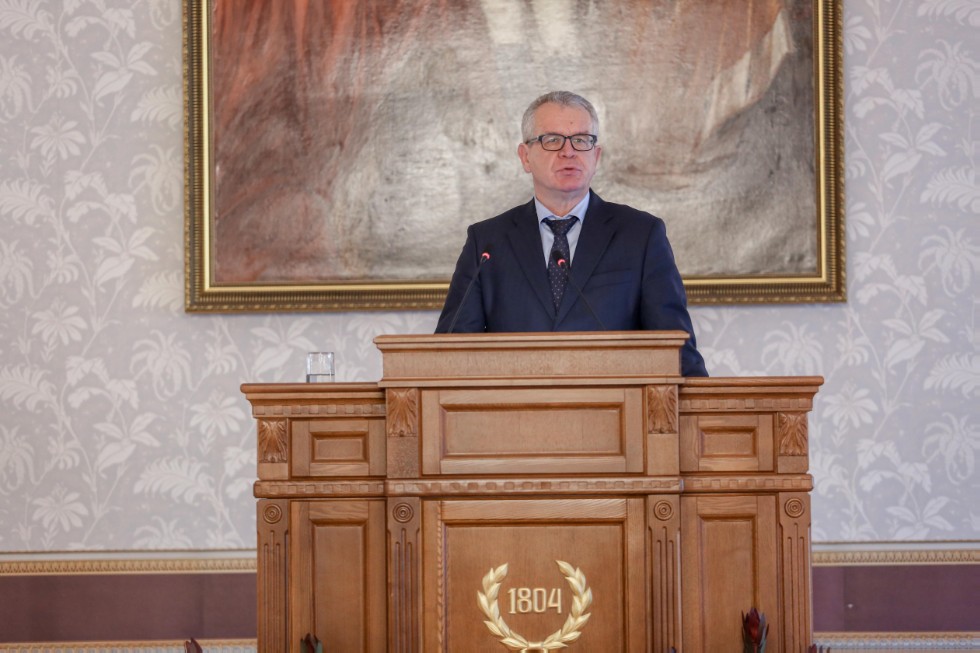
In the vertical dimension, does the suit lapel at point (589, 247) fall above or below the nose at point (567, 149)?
below

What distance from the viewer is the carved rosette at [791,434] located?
7.79 ft

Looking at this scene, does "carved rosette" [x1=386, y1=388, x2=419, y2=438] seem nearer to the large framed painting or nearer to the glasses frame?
the glasses frame

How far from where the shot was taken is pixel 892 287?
4.21 m

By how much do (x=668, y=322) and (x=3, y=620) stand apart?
2.93 meters

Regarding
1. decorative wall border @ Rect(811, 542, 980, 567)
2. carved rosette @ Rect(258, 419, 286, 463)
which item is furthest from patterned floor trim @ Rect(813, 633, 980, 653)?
carved rosette @ Rect(258, 419, 286, 463)

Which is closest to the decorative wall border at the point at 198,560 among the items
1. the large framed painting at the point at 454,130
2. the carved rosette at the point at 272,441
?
the large framed painting at the point at 454,130

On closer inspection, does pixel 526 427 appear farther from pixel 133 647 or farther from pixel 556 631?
pixel 133 647

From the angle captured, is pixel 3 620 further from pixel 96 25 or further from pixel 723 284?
pixel 723 284

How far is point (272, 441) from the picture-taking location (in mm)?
2432

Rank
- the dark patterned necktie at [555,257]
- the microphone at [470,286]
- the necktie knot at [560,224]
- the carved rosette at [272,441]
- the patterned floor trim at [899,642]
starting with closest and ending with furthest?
the carved rosette at [272,441] → the microphone at [470,286] → the dark patterned necktie at [555,257] → the necktie knot at [560,224] → the patterned floor trim at [899,642]

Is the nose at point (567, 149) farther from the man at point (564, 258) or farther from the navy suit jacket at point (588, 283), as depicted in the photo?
the navy suit jacket at point (588, 283)

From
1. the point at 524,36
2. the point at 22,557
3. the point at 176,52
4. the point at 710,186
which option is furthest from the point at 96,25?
the point at 710,186

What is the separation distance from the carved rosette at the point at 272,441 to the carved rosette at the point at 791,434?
1.08 meters

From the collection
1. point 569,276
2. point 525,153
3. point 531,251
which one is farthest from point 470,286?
point 525,153
